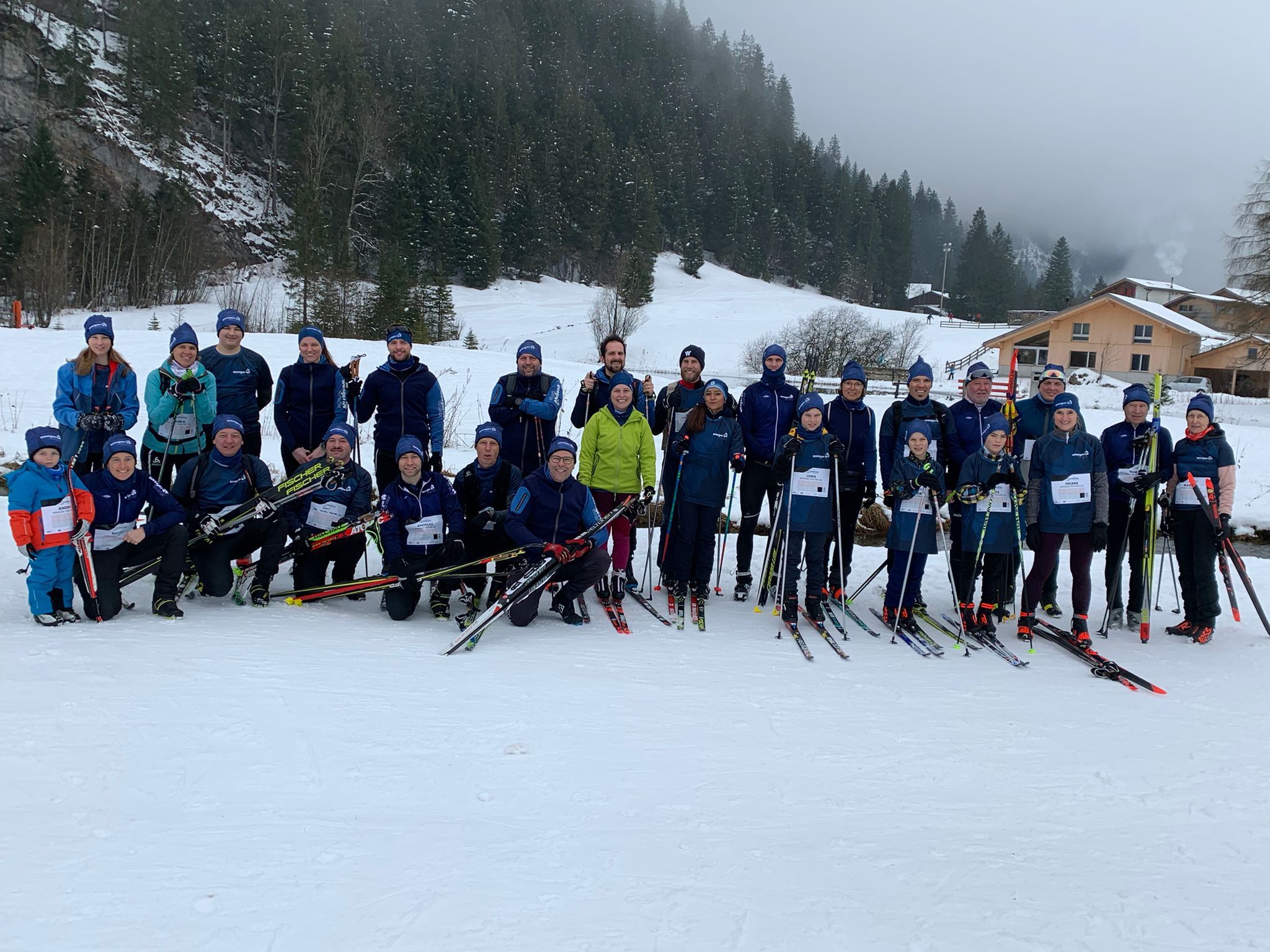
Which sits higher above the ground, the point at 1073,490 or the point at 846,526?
the point at 1073,490

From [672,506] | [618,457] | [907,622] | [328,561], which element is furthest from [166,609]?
[907,622]

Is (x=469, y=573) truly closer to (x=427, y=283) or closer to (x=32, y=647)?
(x=32, y=647)

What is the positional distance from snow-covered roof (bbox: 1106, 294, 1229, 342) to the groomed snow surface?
130 feet

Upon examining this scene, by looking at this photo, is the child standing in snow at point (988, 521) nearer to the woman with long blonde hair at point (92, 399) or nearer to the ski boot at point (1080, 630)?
the ski boot at point (1080, 630)

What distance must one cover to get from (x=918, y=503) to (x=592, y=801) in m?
3.83

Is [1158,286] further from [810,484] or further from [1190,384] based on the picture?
[810,484]

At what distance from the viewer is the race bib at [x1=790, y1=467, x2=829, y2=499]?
19.9ft

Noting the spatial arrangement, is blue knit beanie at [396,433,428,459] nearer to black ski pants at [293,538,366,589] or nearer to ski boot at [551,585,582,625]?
black ski pants at [293,538,366,589]

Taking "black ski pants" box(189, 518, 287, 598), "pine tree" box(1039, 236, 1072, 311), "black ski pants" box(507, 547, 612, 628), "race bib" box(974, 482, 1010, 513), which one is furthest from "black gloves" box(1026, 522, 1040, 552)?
"pine tree" box(1039, 236, 1072, 311)

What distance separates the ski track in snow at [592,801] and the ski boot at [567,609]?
2.43ft

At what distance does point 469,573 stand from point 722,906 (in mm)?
3683

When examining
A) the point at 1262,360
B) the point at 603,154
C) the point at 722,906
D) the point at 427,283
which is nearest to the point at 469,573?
the point at 722,906

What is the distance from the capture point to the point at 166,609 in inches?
209

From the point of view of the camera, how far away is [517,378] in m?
6.63
